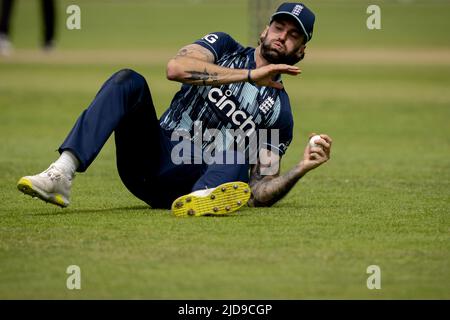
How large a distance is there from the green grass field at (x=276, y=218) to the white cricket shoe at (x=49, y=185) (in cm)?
23

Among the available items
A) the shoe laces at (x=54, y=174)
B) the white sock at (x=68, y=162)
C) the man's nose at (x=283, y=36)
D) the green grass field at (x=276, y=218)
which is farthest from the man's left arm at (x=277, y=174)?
the shoe laces at (x=54, y=174)

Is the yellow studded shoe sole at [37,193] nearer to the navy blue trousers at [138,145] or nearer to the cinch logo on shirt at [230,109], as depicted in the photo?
the navy blue trousers at [138,145]

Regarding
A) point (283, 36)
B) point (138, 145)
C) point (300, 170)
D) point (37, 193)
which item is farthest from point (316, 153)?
point (37, 193)

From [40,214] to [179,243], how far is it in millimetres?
1496

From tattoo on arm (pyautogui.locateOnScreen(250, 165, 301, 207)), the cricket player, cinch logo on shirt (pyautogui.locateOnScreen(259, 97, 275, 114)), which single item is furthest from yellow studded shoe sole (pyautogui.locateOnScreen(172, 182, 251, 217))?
cinch logo on shirt (pyautogui.locateOnScreen(259, 97, 275, 114))

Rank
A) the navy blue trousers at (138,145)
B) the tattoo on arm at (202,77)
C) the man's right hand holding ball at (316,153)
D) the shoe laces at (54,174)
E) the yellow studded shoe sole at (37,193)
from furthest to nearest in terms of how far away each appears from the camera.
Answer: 1. the man's right hand holding ball at (316,153)
2. the tattoo on arm at (202,77)
3. the navy blue trousers at (138,145)
4. the shoe laces at (54,174)
5. the yellow studded shoe sole at (37,193)

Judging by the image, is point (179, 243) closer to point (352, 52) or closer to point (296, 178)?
point (296, 178)

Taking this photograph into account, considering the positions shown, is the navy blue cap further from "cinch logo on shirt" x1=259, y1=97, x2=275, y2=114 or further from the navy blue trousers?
the navy blue trousers

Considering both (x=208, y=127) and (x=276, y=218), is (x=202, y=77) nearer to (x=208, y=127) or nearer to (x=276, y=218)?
(x=208, y=127)

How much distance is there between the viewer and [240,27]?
33.6m

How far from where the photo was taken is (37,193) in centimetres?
720

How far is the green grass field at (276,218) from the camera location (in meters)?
6.03

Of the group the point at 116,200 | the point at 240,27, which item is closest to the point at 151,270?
the point at 116,200

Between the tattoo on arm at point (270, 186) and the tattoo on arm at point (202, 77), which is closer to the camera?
the tattoo on arm at point (202, 77)
